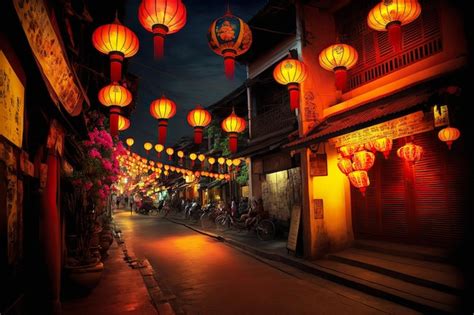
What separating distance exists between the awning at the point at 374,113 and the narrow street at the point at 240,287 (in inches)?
172

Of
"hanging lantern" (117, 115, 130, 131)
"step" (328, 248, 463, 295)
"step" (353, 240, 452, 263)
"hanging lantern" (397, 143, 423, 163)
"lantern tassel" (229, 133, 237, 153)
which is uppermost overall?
"hanging lantern" (117, 115, 130, 131)

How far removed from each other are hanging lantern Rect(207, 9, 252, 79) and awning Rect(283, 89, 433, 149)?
3.79 metres

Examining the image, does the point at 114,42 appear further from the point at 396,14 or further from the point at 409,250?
the point at 409,250

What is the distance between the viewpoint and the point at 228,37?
800 cm

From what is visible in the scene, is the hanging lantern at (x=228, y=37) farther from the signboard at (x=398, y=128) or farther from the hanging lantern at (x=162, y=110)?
the signboard at (x=398, y=128)

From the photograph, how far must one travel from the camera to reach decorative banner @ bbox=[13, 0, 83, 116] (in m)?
4.32

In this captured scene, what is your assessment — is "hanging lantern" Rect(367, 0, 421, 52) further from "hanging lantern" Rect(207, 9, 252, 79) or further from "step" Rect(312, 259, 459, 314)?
"step" Rect(312, 259, 459, 314)

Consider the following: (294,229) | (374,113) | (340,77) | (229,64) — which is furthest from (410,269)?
(229,64)

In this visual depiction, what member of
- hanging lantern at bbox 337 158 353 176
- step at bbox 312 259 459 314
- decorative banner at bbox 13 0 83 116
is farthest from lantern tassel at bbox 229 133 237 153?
decorative banner at bbox 13 0 83 116

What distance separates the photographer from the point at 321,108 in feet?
41.5

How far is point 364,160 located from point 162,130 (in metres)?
6.21

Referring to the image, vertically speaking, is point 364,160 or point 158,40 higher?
point 158,40

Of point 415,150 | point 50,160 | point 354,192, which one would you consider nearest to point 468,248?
point 415,150

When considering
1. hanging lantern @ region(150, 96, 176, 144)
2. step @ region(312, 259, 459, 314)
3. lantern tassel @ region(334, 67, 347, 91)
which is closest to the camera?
step @ region(312, 259, 459, 314)
